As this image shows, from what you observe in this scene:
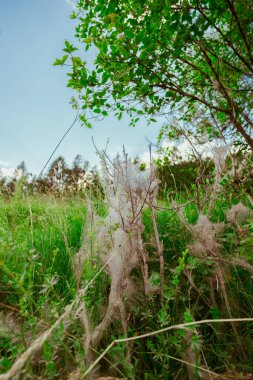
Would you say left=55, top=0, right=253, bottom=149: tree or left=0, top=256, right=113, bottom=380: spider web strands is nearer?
left=0, top=256, right=113, bottom=380: spider web strands

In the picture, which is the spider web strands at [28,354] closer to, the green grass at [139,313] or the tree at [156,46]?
the green grass at [139,313]

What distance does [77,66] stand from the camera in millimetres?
3205

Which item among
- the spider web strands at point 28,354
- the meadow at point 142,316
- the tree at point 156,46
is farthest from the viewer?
the tree at point 156,46

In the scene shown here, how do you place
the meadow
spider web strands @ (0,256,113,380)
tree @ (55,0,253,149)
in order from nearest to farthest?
spider web strands @ (0,256,113,380) < the meadow < tree @ (55,0,253,149)

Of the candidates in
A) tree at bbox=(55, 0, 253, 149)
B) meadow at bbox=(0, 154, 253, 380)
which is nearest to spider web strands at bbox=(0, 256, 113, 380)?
meadow at bbox=(0, 154, 253, 380)

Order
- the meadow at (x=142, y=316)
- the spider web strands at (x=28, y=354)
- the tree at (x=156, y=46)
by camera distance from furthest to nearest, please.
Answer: the tree at (x=156, y=46) < the meadow at (x=142, y=316) < the spider web strands at (x=28, y=354)

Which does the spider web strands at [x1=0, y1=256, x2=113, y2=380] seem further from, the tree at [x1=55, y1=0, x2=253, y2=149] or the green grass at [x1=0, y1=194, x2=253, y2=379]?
the tree at [x1=55, y1=0, x2=253, y2=149]

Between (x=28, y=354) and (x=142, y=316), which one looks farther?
(x=142, y=316)

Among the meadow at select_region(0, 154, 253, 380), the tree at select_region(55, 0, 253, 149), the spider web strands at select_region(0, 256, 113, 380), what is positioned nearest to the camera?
the spider web strands at select_region(0, 256, 113, 380)

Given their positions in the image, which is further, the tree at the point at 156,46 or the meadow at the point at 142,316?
the tree at the point at 156,46

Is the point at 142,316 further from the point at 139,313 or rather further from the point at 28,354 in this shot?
the point at 28,354

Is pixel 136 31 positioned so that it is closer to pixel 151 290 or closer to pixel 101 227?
pixel 101 227

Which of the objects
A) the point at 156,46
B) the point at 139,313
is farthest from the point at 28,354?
the point at 156,46

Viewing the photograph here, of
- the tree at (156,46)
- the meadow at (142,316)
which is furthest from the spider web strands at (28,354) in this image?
the tree at (156,46)
